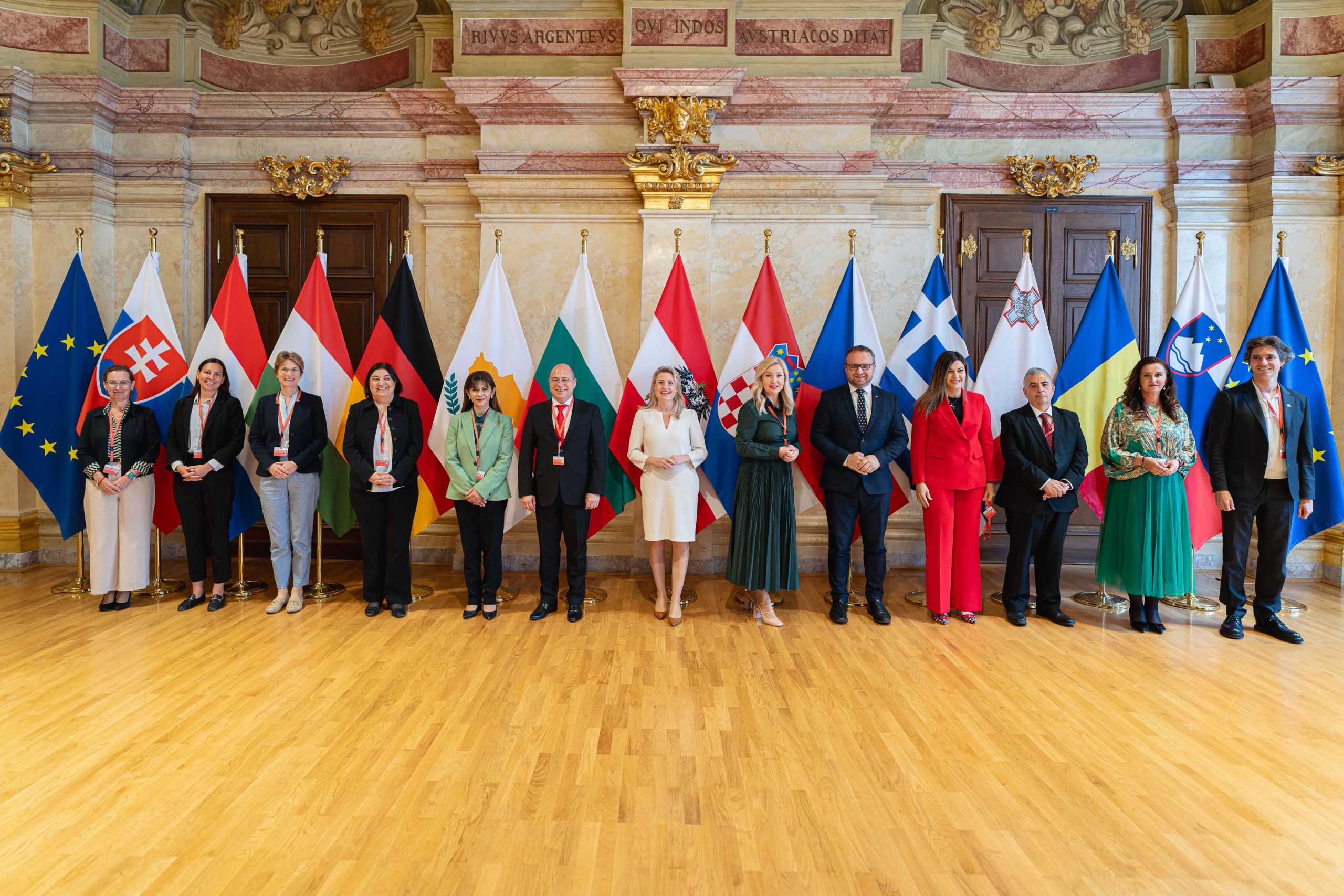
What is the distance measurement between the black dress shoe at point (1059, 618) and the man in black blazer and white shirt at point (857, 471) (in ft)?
3.34

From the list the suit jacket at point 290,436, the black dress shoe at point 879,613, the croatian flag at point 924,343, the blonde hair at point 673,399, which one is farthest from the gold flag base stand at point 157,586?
the croatian flag at point 924,343

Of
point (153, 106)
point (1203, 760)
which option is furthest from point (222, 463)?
point (1203, 760)

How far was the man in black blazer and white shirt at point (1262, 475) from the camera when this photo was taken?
4574 mm

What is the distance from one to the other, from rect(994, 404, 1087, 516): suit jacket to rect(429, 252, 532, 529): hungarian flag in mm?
3193

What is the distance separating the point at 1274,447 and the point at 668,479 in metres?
3.60

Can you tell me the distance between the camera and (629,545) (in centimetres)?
626

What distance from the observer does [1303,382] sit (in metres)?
5.21

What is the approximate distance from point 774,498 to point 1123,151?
4436 mm

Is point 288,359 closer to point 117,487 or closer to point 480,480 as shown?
point 117,487

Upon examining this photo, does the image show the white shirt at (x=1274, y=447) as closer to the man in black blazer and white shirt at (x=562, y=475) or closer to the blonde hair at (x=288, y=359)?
the man in black blazer and white shirt at (x=562, y=475)

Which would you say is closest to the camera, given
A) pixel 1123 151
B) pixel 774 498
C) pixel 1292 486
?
pixel 1292 486

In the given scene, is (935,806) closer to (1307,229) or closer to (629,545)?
(629,545)

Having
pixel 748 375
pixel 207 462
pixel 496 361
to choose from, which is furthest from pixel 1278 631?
pixel 207 462

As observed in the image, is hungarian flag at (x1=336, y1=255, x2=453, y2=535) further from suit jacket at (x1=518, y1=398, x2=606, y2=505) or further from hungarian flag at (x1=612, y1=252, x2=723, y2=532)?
hungarian flag at (x1=612, y1=252, x2=723, y2=532)
